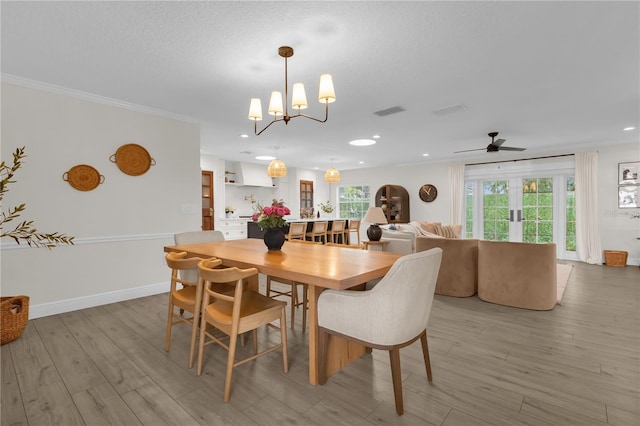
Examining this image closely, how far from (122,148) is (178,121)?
0.84 meters

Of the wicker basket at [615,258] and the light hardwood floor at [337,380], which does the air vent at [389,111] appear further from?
the wicker basket at [615,258]

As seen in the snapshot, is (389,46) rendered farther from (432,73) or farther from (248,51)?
(248,51)

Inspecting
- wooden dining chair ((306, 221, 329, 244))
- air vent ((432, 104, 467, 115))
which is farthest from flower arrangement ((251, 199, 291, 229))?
Result: wooden dining chair ((306, 221, 329, 244))

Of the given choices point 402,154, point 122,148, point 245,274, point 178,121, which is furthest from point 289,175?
point 245,274

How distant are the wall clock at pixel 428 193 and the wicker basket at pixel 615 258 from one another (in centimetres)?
357

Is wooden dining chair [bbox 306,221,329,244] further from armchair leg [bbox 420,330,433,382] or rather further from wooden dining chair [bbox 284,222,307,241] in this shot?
armchair leg [bbox 420,330,433,382]

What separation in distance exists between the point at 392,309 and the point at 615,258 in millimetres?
6682

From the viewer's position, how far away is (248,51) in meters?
2.51

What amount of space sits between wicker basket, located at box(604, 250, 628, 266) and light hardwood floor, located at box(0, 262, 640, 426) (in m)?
3.66

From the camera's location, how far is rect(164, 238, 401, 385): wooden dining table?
69.1 inches

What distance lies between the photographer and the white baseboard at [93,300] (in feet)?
10.6

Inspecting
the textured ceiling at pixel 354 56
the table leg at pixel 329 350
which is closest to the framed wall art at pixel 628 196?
the textured ceiling at pixel 354 56

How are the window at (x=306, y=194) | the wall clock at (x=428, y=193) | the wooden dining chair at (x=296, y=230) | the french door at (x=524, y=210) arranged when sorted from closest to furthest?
the wooden dining chair at (x=296, y=230)
the french door at (x=524, y=210)
the wall clock at (x=428, y=193)
the window at (x=306, y=194)

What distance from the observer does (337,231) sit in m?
7.61
